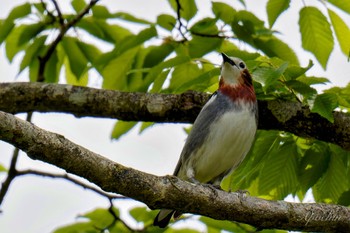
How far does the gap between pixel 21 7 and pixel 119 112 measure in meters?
1.26

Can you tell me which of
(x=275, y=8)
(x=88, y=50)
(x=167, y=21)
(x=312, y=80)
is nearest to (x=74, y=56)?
(x=88, y=50)

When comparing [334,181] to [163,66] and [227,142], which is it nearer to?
[227,142]

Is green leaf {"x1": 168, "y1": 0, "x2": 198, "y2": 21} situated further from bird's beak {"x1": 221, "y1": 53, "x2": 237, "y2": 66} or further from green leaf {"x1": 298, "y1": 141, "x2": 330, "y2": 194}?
green leaf {"x1": 298, "y1": 141, "x2": 330, "y2": 194}

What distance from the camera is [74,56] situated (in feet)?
21.3

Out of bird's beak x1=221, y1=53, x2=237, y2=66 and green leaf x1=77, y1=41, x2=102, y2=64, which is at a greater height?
bird's beak x1=221, y1=53, x2=237, y2=66

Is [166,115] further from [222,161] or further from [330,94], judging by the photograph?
[330,94]

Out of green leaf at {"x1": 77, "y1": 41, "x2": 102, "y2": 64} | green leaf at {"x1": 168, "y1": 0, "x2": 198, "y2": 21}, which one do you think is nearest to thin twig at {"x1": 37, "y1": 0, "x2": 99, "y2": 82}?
green leaf at {"x1": 77, "y1": 41, "x2": 102, "y2": 64}

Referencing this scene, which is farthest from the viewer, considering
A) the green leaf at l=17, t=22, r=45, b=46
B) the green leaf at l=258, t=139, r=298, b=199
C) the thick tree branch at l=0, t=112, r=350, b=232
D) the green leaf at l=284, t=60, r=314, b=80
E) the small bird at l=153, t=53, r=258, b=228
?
the green leaf at l=17, t=22, r=45, b=46

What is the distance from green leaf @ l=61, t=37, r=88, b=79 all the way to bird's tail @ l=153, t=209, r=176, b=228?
149cm

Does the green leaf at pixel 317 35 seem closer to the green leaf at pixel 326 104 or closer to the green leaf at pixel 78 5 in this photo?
the green leaf at pixel 326 104

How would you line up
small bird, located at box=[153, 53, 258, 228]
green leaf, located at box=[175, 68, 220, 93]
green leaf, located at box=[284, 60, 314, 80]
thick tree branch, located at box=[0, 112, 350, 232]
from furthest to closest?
small bird, located at box=[153, 53, 258, 228] < green leaf, located at box=[175, 68, 220, 93] < green leaf, located at box=[284, 60, 314, 80] < thick tree branch, located at box=[0, 112, 350, 232]

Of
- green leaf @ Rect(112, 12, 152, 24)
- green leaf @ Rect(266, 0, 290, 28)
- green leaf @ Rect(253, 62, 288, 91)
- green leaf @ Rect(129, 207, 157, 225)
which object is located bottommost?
green leaf @ Rect(129, 207, 157, 225)

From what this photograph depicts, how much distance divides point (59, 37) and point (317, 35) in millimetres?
2145

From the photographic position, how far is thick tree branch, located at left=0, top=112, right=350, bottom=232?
3688 millimetres
